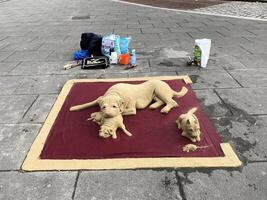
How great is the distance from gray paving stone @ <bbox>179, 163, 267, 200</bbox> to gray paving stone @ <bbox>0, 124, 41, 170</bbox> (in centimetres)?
174

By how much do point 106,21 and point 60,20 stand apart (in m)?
1.80

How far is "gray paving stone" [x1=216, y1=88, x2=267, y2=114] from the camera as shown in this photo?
394 cm

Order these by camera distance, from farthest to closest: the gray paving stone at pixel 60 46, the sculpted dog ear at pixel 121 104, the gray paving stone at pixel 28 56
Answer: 1. the gray paving stone at pixel 60 46
2. the gray paving stone at pixel 28 56
3. the sculpted dog ear at pixel 121 104

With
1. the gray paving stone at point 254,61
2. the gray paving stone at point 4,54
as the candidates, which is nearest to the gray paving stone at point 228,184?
the gray paving stone at point 254,61

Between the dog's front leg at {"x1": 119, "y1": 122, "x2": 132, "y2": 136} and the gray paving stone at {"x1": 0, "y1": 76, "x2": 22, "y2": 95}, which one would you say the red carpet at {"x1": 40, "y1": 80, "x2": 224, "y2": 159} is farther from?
the gray paving stone at {"x1": 0, "y1": 76, "x2": 22, "y2": 95}

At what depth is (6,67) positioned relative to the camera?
19.3 feet

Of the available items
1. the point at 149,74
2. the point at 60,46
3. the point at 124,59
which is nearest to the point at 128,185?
the point at 149,74

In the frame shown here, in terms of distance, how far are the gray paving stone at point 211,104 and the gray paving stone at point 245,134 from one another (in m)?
0.15

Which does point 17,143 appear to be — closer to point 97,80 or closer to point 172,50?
point 97,80

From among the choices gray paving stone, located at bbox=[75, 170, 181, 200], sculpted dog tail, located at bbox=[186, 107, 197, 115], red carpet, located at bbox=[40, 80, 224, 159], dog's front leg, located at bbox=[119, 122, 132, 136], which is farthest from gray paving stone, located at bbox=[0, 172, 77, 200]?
sculpted dog tail, located at bbox=[186, 107, 197, 115]

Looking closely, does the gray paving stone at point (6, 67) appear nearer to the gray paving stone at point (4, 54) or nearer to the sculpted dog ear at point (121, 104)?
the gray paving stone at point (4, 54)

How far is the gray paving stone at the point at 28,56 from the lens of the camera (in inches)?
251

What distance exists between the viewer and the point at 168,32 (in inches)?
332

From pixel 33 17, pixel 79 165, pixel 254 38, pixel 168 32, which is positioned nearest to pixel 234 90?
pixel 79 165
